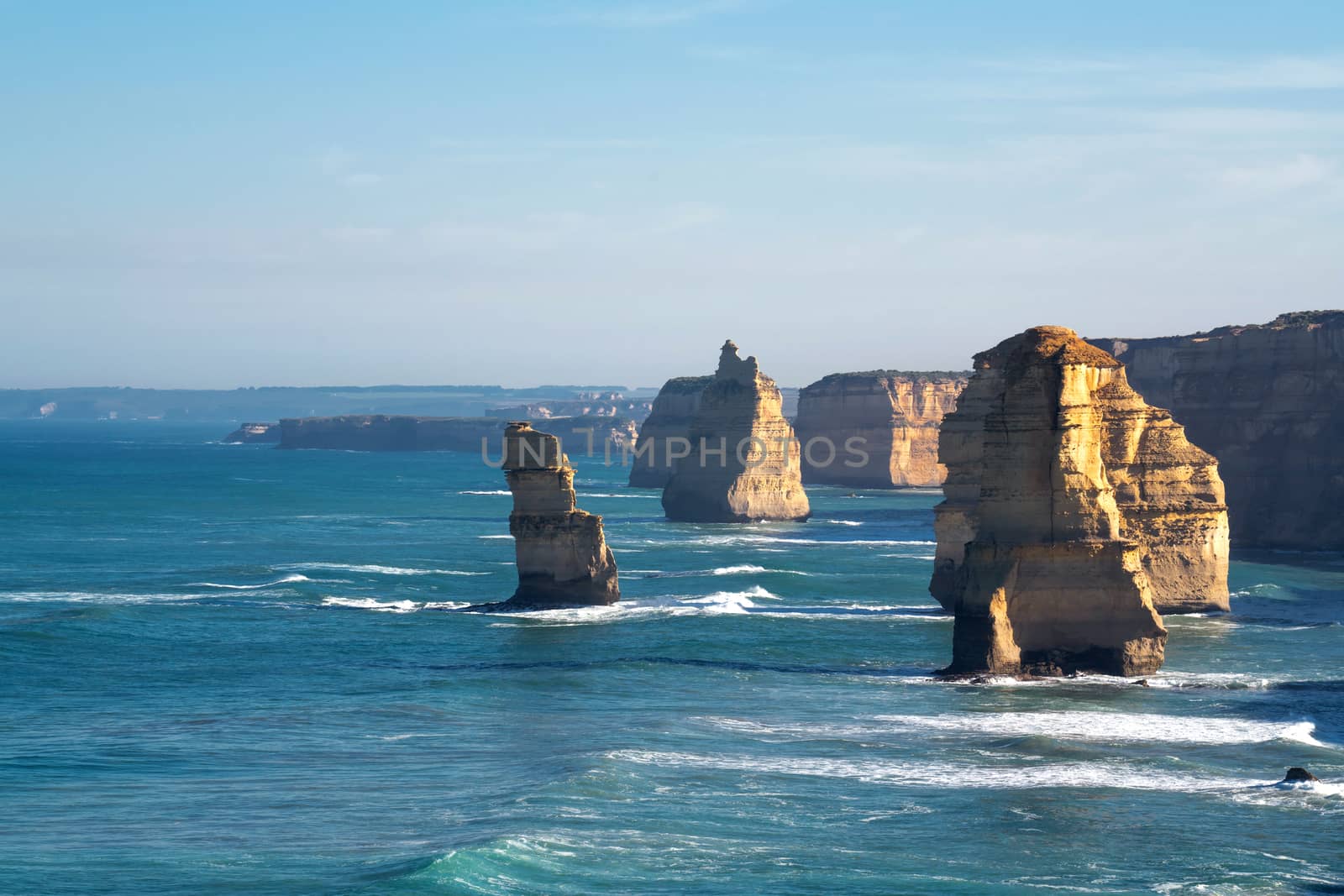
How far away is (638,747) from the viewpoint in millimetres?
35969

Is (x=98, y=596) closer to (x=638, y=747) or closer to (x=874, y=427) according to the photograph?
(x=638, y=747)

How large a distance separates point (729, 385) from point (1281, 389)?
37.4 meters

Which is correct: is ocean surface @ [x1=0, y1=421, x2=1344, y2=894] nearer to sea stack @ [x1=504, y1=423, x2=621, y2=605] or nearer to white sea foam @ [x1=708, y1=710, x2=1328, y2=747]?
white sea foam @ [x1=708, y1=710, x2=1328, y2=747]

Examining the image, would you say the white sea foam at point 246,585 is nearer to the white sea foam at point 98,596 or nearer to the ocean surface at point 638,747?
the ocean surface at point 638,747

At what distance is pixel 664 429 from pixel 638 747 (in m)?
113

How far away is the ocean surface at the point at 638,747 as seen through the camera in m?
27.0

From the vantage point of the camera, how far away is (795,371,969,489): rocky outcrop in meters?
153

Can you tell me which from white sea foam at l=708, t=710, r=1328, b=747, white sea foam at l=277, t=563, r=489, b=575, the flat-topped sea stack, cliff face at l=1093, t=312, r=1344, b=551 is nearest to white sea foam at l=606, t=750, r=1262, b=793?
white sea foam at l=708, t=710, r=1328, b=747

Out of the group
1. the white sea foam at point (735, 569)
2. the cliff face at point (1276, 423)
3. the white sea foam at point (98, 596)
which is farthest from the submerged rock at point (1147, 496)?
the cliff face at point (1276, 423)

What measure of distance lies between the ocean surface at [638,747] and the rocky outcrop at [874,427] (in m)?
82.7

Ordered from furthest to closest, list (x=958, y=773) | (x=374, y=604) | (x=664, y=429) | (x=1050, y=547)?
1. (x=664, y=429)
2. (x=374, y=604)
3. (x=1050, y=547)
4. (x=958, y=773)

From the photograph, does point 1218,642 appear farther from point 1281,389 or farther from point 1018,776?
point 1281,389

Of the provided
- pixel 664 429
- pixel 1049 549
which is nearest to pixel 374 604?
pixel 1049 549

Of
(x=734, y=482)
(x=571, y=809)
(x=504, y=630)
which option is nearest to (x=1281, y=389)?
(x=734, y=482)
